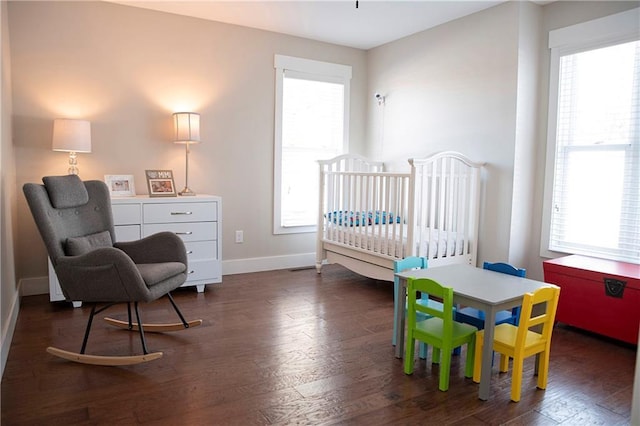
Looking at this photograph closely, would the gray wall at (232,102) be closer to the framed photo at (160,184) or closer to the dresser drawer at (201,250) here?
the framed photo at (160,184)

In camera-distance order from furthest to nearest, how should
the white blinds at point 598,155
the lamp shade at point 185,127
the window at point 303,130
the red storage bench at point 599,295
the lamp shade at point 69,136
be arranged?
the window at point 303,130
the lamp shade at point 185,127
the lamp shade at point 69,136
the white blinds at point 598,155
the red storage bench at point 599,295

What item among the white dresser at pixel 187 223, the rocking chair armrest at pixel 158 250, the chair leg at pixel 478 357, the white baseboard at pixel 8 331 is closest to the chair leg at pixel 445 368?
the chair leg at pixel 478 357

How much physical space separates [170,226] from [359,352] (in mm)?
1941

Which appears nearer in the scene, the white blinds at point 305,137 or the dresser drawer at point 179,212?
the dresser drawer at point 179,212

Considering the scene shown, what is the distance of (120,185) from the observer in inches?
150

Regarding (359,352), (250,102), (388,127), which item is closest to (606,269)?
(359,352)

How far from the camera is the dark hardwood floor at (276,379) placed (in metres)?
1.93

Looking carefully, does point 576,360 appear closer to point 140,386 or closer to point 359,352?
point 359,352

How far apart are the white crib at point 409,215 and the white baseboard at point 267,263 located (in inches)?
22.6

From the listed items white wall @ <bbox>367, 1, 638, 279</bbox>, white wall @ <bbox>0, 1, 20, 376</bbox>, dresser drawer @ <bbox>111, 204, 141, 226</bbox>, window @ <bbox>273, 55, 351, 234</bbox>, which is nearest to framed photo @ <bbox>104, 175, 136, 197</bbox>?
dresser drawer @ <bbox>111, 204, 141, 226</bbox>

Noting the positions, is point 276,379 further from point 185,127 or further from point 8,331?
point 185,127

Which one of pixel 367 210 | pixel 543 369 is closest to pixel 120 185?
pixel 367 210

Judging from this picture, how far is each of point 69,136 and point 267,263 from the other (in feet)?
7.00

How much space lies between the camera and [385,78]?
193 inches
